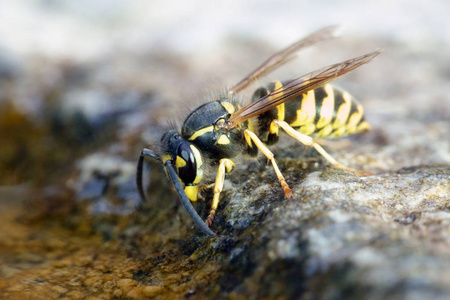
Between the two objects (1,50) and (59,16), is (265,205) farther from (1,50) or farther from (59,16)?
(59,16)

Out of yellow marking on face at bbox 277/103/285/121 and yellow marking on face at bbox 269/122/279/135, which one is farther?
yellow marking on face at bbox 277/103/285/121

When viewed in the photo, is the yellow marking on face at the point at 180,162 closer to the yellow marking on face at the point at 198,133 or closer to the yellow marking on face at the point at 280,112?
the yellow marking on face at the point at 198,133

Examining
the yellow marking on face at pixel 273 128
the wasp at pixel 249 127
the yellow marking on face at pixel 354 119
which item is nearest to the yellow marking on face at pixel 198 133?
the wasp at pixel 249 127

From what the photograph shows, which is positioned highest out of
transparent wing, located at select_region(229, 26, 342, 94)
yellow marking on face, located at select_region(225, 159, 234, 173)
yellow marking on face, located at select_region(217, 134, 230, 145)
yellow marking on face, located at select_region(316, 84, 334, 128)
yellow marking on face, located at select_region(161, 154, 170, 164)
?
transparent wing, located at select_region(229, 26, 342, 94)

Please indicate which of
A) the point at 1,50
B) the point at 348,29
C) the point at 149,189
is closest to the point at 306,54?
the point at 348,29

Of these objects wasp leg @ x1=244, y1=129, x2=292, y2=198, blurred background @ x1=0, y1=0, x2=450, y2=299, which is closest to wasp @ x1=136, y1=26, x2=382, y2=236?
wasp leg @ x1=244, y1=129, x2=292, y2=198

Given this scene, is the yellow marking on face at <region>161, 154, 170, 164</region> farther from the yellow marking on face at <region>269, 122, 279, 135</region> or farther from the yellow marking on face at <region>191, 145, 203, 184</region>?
the yellow marking on face at <region>269, 122, 279, 135</region>

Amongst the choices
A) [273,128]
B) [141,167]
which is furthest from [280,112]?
[141,167]

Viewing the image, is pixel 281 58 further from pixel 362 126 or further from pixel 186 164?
pixel 186 164

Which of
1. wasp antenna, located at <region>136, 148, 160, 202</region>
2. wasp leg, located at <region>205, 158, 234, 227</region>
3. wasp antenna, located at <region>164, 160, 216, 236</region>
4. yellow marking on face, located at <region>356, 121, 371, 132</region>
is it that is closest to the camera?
wasp antenna, located at <region>164, 160, 216, 236</region>
